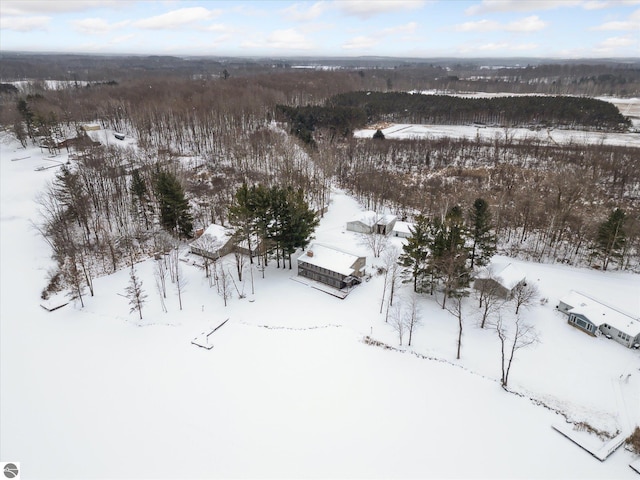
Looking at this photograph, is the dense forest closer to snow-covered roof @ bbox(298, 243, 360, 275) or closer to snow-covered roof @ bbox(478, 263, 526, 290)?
snow-covered roof @ bbox(298, 243, 360, 275)

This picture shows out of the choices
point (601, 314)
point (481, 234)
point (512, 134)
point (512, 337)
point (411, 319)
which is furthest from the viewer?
point (512, 134)

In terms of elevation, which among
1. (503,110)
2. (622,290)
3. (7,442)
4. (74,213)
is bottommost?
(7,442)

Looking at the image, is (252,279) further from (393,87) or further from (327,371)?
(393,87)

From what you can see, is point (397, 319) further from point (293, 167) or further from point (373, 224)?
point (293, 167)

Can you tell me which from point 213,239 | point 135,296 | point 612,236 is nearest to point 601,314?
point 612,236

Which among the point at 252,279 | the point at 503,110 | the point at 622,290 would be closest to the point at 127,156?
the point at 252,279

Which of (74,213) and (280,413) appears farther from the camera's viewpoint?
(74,213)

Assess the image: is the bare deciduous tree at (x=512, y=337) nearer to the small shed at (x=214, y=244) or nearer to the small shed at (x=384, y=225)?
the small shed at (x=384, y=225)
